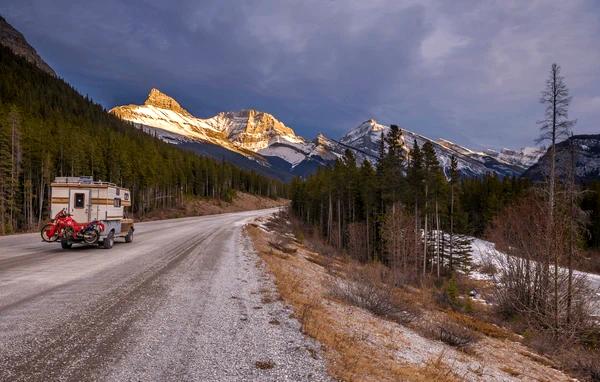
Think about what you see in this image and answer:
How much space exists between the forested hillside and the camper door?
1661cm

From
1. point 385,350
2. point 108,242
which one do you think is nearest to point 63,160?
point 108,242

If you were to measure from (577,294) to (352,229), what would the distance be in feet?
101

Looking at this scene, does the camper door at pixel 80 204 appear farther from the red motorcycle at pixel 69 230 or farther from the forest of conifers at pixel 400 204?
the forest of conifers at pixel 400 204

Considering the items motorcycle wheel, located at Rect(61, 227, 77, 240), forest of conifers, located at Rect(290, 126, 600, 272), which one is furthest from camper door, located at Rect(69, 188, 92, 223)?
forest of conifers, located at Rect(290, 126, 600, 272)

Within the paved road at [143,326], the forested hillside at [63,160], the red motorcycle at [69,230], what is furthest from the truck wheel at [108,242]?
the forested hillside at [63,160]

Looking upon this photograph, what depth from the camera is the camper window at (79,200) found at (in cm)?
1864

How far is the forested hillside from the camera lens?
43.9 meters

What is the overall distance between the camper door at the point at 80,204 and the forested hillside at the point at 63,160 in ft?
54.5

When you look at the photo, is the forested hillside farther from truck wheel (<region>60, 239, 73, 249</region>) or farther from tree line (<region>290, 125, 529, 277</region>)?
tree line (<region>290, 125, 529, 277</region>)

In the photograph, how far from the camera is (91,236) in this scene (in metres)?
18.2

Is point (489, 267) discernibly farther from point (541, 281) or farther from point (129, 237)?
point (129, 237)

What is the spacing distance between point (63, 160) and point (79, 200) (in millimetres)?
47726

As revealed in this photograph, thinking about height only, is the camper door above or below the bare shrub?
above

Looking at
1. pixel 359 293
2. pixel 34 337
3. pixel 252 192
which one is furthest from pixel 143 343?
pixel 252 192
